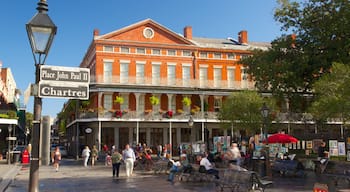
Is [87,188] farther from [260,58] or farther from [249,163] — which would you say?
[260,58]

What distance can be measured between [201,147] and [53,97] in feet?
58.6

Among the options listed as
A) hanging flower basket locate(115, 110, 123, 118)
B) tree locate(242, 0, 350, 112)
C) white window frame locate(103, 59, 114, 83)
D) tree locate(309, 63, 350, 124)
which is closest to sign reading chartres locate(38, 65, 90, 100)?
tree locate(309, 63, 350, 124)

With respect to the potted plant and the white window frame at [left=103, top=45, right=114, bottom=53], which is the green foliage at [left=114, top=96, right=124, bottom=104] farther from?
the white window frame at [left=103, top=45, right=114, bottom=53]

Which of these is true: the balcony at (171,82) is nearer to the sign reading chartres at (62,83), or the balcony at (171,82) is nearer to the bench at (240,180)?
the bench at (240,180)

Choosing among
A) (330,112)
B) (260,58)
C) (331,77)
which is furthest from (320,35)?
(330,112)

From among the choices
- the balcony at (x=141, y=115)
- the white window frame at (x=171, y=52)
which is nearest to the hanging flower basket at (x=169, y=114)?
the balcony at (x=141, y=115)

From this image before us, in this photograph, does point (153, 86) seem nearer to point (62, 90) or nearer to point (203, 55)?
point (203, 55)

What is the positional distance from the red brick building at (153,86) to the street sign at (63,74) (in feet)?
88.5

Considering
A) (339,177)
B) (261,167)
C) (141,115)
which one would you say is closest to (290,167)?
(261,167)

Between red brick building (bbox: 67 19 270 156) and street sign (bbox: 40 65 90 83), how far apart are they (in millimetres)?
→ 26972

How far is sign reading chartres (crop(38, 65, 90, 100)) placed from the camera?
17.4ft

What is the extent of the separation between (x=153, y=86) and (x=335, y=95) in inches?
765

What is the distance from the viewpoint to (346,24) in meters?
21.5

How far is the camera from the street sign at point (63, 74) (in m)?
5.31
